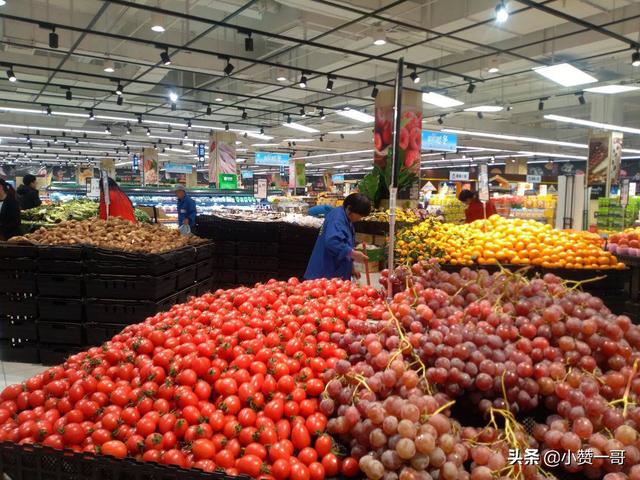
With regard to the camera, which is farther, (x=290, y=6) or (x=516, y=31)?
(x=516, y=31)

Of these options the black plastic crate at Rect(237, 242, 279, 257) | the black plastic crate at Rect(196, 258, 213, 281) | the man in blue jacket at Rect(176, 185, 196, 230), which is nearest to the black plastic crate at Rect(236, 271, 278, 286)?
the black plastic crate at Rect(237, 242, 279, 257)

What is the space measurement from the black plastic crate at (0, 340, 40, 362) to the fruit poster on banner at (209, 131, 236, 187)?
1490cm

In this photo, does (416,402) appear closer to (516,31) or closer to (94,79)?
(516,31)

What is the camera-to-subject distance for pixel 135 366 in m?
1.85

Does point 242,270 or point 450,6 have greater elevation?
point 450,6

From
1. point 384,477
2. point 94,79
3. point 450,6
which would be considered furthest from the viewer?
point 94,79

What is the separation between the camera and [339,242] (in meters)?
4.35

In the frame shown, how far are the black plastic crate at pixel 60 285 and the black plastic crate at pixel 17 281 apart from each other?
8cm

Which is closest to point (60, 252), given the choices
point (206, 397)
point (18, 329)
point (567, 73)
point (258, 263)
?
point (18, 329)

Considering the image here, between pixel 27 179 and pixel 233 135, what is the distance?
35.9 ft

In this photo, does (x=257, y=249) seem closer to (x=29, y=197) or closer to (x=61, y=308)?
(x=61, y=308)

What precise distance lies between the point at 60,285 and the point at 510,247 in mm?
4225

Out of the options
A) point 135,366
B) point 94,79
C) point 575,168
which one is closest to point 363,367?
point 135,366

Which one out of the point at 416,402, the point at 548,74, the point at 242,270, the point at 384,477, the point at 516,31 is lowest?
the point at 242,270
